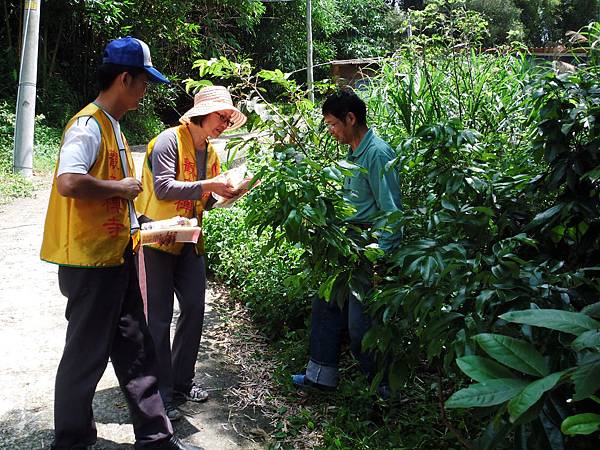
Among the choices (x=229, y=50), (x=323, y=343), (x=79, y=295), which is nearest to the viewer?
(x=79, y=295)

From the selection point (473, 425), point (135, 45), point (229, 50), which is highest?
point (229, 50)

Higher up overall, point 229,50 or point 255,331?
point 229,50

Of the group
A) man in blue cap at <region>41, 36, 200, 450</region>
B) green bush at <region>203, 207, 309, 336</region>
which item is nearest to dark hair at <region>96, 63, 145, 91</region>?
man in blue cap at <region>41, 36, 200, 450</region>

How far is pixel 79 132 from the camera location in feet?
8.54

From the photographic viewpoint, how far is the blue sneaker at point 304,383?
144 inches

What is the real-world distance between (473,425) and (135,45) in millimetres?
2459

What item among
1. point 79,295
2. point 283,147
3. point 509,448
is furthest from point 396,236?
point 79,295

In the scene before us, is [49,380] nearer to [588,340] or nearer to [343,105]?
[343,105]

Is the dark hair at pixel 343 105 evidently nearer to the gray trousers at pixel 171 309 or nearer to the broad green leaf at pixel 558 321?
the gray trousers at pixel 171 309

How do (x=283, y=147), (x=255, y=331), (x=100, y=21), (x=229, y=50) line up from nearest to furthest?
(x=283, y=147) < (x=255, y=331) < (x=100, y=21) < (x=229, y=50)

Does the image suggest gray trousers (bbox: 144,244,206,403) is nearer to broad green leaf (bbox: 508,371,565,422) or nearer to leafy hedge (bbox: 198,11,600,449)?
leafy hedge (bbox: 198,11,600,449)

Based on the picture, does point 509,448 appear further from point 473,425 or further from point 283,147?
point 283,147

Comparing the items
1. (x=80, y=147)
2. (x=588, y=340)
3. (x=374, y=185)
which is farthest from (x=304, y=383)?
(x=588, y=340)

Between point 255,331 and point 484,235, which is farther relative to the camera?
point 255,331
